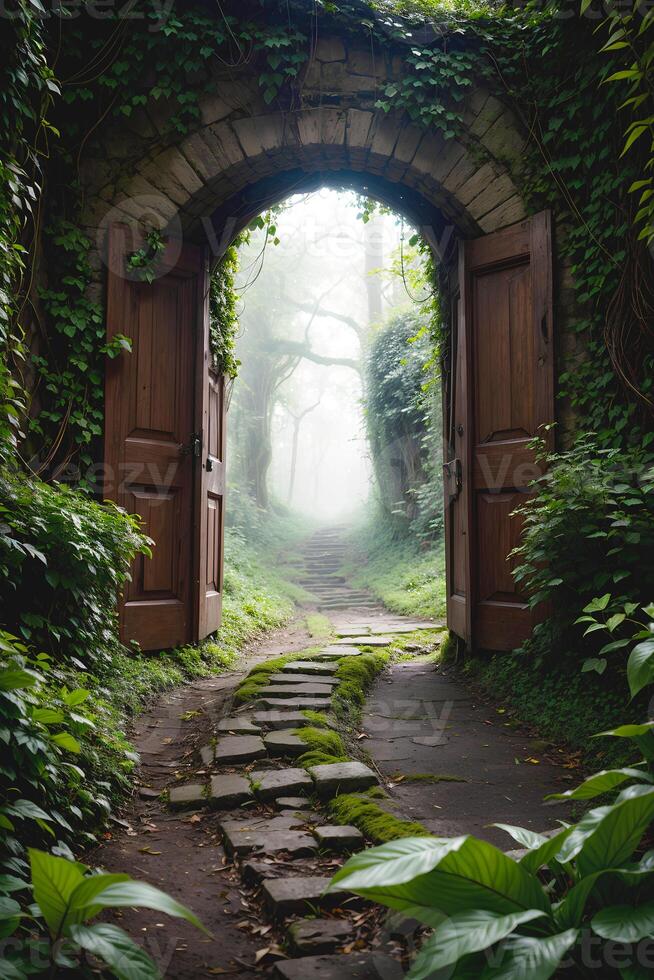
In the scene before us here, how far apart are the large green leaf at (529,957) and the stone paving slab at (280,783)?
1.36m

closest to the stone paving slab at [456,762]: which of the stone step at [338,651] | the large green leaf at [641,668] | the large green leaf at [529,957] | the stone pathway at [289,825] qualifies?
the stone pathway at [289,825]

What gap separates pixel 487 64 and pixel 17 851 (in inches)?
202

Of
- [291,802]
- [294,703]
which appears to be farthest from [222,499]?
[291,802]

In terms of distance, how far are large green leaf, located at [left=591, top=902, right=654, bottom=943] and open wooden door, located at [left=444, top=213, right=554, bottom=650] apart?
299 cm

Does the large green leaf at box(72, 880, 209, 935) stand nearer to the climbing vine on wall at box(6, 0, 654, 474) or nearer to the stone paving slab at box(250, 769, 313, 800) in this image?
the stone paving slab at box(250, 769, 313, 800)

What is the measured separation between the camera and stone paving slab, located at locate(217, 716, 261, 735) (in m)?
3.12

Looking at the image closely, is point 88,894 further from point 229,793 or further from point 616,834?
point 229,793

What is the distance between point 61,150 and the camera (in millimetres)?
4312

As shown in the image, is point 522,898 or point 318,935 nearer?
point 522,898

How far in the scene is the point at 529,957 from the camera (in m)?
1.17

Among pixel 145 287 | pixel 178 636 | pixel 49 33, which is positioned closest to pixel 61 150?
pixel 49 33

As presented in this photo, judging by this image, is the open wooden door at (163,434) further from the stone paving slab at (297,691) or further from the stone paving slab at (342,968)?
the stone paving slab at (342,968)

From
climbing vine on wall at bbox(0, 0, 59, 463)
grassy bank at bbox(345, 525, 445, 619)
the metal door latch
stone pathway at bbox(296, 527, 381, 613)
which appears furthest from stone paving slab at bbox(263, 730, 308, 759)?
stone pathway at bbox(296, 527, 381, 613)

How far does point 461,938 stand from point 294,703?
231 centimetres
